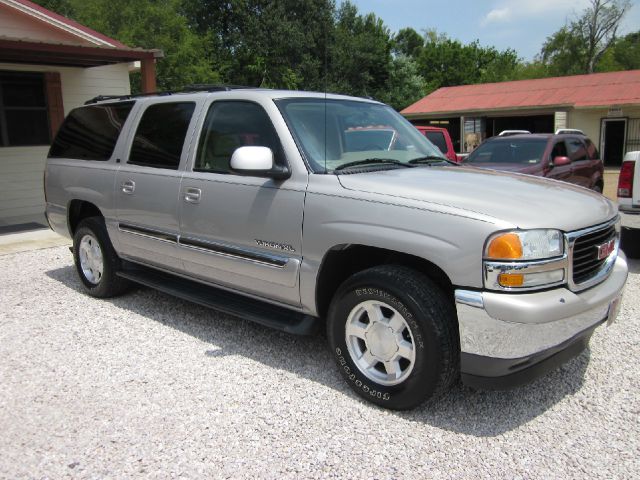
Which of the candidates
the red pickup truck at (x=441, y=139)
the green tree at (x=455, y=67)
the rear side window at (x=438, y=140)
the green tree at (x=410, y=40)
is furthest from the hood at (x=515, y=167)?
the green tree at (x=410, y=40)

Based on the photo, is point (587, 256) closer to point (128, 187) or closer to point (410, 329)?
point (410, 329)

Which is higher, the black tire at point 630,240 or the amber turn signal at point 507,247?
the amber turn signal at point 507,247

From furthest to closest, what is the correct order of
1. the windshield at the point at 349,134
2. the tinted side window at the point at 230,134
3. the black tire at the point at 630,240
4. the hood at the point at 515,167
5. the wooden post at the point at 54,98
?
the wooden post at the point at 54,98 < the hood at the point at 515,167 < the black tire at the point at 630,240 < the tinted side window at the point at 230,134 < the windshield at the point at 349,134

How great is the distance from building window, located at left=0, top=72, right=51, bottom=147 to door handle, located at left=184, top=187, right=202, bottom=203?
8766 mm

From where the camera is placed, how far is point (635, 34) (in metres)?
64.1

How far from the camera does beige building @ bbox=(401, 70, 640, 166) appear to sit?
954 inches

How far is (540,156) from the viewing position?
968 cm

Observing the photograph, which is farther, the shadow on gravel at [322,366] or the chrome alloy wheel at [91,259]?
the chrome alloy wheel at [91,259]

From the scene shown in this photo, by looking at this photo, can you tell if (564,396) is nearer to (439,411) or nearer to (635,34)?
(439,411)

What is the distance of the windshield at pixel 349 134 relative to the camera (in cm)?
371

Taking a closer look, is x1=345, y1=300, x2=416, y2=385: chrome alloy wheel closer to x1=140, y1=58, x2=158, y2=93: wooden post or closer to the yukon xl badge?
the yukon xl badge

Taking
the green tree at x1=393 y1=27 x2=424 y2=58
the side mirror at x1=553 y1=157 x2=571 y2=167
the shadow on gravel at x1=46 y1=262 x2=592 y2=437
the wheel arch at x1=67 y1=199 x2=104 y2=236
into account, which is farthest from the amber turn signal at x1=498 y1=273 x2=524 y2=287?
the green tree at x1=393 y1=27 x2=424 y2=58

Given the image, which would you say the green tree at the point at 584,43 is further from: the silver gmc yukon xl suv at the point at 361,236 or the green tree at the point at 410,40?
the silver gmc yukon xl suv at the point at 361,236

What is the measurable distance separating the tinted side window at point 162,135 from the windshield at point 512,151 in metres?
6.92
